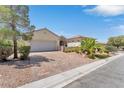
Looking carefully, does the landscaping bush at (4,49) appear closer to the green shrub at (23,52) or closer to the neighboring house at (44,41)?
the green shrub at (23,52)

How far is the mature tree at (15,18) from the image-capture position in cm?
1400

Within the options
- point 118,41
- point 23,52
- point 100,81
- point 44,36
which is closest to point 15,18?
point 23,52

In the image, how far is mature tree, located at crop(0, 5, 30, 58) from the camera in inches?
551

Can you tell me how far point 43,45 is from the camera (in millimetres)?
34500

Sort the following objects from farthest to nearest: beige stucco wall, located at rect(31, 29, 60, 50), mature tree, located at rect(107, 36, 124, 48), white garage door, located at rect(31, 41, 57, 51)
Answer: mature tree, located at rect(107, 36, 124, 48) → beige stucco wall, located at rect(31, 29, 60, 50) → white garage door, located at rect(31, 41, 57, 51)

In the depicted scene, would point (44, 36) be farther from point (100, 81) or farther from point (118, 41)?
point (118, 41)

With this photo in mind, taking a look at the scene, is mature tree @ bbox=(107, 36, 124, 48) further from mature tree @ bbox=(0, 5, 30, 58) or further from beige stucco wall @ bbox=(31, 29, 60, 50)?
mature tree @ bbox=(0, 5, 30, 58)

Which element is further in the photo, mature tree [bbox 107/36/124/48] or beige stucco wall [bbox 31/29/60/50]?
mature tree [bbox 107/36/124/48]

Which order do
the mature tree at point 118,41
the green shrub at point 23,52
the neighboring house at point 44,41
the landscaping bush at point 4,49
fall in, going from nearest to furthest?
the landscaping bush at point 4,49, the green shrub at point 23,52, the neighboring house at point 44,41, the mature tree at point 118,41

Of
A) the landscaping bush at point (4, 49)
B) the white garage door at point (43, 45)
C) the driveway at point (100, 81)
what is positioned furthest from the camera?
the white garage door at point (43, 45)

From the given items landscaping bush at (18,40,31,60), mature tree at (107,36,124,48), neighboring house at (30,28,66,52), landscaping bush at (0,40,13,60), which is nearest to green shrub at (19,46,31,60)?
landscaping bush at (18,40,31,60)

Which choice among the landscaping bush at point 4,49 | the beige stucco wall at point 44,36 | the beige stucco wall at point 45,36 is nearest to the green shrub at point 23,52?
the landscaping bush at point 4,49

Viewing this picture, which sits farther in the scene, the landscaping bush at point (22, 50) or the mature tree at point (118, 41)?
the mature tree at point (118, 41)
